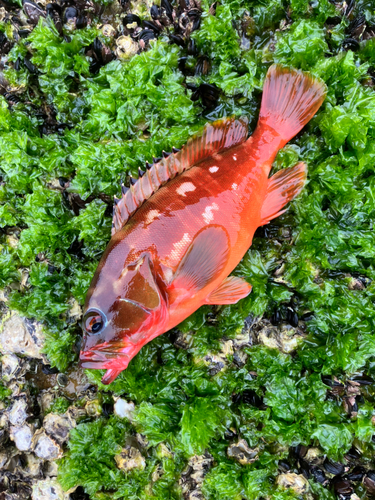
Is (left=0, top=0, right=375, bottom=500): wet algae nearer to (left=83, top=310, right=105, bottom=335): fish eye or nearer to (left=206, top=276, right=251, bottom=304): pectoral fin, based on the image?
(left=206, top=276, right=251, bottom=304): pectoral fin

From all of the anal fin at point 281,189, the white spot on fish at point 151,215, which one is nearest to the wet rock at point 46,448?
the white spot on fish at point 151,215

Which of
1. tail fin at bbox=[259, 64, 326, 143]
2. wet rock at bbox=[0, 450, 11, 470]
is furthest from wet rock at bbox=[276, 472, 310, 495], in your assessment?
tail fin at bbox=[259, 64, 326, 143]

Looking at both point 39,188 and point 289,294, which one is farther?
point 39,188

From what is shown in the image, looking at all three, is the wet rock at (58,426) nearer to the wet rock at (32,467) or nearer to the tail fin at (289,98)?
the wet rock at (32,467)

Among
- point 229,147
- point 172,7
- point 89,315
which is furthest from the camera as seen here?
point 172,7

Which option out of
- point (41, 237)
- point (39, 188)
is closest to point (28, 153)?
point (39, 188)

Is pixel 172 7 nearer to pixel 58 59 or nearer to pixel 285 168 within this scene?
pixel 58 59

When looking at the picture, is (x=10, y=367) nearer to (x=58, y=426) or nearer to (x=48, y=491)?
(x=58, y=426)

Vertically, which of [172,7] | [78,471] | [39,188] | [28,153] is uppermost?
[172,7]
